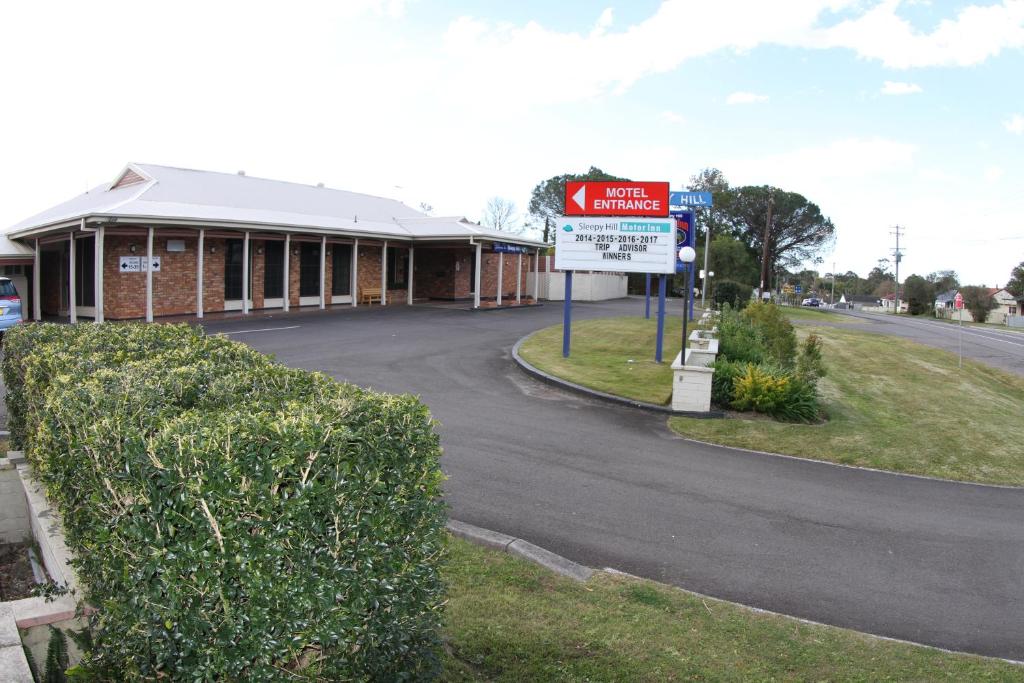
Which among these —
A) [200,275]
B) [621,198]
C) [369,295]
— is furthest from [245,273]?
[621,198]

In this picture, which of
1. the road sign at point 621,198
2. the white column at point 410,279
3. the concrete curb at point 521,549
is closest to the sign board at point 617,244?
the road sign at point 621,198

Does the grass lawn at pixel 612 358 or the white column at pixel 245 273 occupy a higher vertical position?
the white column at pixel 245 273

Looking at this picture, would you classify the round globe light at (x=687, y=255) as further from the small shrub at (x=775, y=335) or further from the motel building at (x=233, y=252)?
the motel building at (x=233, y=252)

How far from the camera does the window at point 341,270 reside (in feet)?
96.1

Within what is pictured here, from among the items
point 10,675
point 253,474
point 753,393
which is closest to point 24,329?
point 10,675

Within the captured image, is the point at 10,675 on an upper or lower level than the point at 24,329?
lower

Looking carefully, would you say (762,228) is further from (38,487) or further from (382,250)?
(38,487)

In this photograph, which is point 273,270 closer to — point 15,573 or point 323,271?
point 323,271

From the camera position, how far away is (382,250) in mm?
31625

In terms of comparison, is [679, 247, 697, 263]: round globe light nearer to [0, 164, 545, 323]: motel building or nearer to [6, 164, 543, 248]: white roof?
[0, 164, 545, 323]: motel building

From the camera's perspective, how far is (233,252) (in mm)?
25531

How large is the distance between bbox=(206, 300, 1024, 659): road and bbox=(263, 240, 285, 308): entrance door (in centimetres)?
1497

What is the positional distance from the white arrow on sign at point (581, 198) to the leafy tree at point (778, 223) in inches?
2347

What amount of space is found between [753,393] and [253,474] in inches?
455
